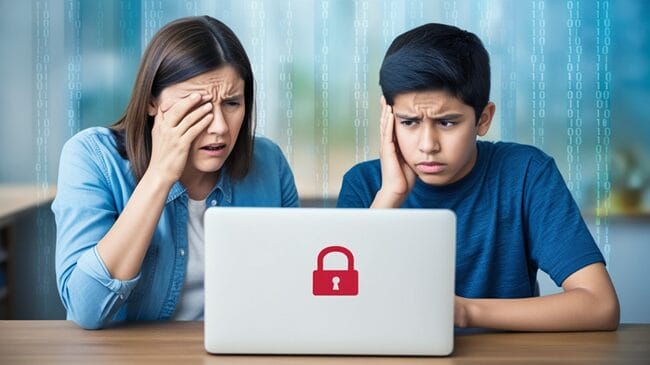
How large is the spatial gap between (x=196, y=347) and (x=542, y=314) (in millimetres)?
592

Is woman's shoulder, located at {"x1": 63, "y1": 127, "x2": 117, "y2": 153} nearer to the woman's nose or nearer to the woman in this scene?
the woman

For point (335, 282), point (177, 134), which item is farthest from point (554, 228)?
point (177, 134)

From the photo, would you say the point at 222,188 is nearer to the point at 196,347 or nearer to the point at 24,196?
the point at 196,347

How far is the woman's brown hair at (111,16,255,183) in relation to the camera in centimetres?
192

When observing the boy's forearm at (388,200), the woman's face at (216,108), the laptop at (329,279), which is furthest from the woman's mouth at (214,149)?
the laptop at (329,279)

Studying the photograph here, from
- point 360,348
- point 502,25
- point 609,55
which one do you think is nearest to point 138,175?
point 360,348

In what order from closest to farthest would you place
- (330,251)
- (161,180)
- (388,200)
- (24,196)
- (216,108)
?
(330,251) < (161,180) < (216,108) < (388,200) < (24,196)

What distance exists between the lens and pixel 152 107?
6.53ft

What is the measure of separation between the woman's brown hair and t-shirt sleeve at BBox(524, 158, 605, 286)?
0.64 meters

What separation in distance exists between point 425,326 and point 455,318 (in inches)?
7.0

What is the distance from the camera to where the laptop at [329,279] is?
4.72ft

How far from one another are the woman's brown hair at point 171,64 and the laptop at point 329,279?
0.56 metres

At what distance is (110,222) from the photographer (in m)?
1.83

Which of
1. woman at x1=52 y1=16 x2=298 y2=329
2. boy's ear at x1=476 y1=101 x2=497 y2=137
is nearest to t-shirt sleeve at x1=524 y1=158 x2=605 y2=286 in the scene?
boy's ear at x1=476 y1=101 x2=497 y2=137
